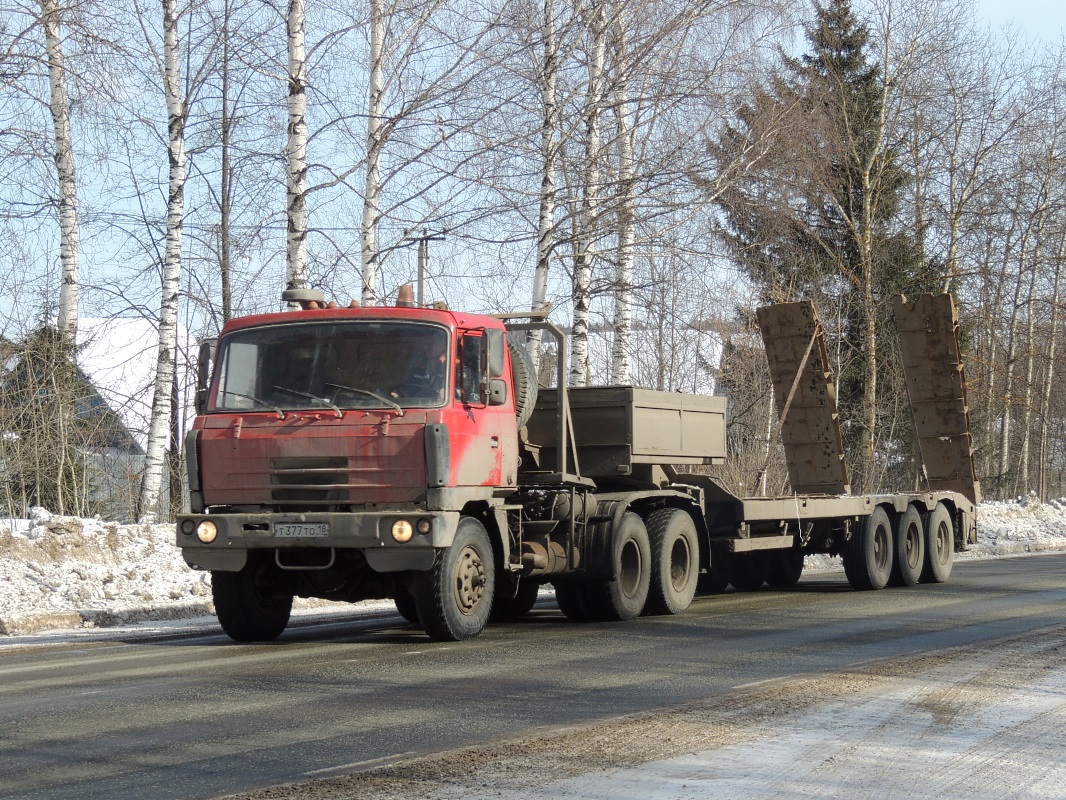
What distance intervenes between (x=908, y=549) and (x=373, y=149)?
8.98 meters

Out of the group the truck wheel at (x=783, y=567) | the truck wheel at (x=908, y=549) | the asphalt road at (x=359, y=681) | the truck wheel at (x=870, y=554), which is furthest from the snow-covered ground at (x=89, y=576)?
the truck wheel at (x=908, y=549)

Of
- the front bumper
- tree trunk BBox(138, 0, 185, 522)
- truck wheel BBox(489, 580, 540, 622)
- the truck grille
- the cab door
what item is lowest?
truck wheel BBox(489, 580, 540, 622)

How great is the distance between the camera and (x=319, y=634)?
39.7 ft

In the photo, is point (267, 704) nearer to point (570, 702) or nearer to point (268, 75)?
point (570, 702)

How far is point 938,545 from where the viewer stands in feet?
59.7

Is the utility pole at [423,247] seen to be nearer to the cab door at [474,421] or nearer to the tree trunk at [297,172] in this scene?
the tree trunk at [297,172]

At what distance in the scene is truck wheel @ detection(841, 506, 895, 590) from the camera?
16.5 metres

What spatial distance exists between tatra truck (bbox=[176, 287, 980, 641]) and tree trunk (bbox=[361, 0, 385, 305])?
21.2ft

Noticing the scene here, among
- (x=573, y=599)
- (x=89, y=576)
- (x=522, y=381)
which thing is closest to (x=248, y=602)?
(x=522, y=381)

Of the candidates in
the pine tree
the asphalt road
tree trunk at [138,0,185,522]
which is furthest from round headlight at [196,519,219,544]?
the pine tree

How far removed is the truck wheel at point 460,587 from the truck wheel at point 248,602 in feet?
4.84

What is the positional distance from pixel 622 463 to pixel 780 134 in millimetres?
9916

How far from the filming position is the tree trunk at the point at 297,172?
17125mm

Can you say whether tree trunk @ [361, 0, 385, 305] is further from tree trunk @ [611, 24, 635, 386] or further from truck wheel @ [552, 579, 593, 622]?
truck wheel @ [552, 579, 593, 622]
